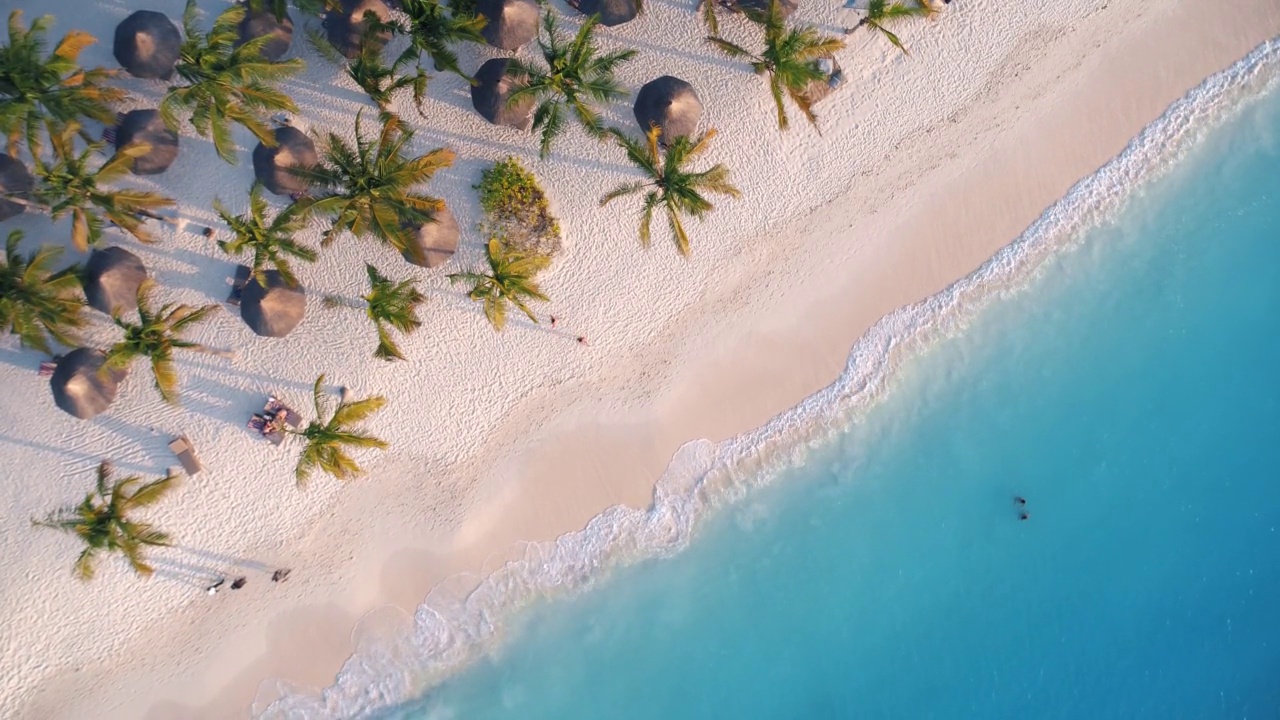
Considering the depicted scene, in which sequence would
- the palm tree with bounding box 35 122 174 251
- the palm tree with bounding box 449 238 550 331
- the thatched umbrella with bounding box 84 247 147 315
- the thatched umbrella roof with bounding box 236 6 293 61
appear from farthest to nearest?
the thatched umbrella roof with bounding box 236 6 293 61 < the thatched umbrella with bounding box 84 247 147 315 < the palm tree with bounding box 449 238 550 331 < the palm tree with bounding box 35 122 174 251

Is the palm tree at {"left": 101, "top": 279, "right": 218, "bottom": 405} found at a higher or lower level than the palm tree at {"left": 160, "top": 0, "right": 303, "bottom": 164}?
lower

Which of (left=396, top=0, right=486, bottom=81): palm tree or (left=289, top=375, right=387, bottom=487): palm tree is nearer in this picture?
(left=396, top=0, right=486, bottom=81): palm tree

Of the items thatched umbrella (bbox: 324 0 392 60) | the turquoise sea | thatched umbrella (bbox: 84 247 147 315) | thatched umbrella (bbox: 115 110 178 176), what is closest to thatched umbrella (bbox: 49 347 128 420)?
thatched umbrella (bbox: 84 247 147 315)

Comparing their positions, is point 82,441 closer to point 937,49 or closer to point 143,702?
point 143,702

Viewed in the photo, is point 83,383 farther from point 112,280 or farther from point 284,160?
point 284,160

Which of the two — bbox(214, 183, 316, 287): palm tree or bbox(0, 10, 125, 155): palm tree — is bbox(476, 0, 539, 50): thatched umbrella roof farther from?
bbox(0, 10, 125, 155): palm tree

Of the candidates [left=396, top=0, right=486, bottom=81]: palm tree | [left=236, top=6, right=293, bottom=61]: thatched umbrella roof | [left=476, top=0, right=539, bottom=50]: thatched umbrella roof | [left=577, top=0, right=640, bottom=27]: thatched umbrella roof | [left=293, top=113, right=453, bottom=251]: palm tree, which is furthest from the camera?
[left=577, top=0, right=640, bottom=27]: thatched umbrella roof

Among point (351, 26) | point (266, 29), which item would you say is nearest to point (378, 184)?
point (351, 26)
